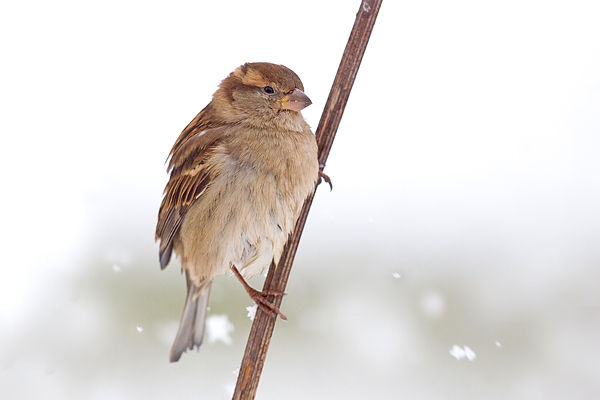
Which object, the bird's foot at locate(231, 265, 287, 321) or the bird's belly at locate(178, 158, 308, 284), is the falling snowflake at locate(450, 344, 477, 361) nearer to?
the bird's belly at locate(178, 158, 308, 284)

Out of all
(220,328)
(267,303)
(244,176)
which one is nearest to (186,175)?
(244,176)

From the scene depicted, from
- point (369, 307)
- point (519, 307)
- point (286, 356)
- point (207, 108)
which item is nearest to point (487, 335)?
point (519, 307)

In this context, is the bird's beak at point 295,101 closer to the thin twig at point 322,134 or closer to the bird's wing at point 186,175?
the thin twig at point 322,134

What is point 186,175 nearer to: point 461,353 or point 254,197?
point 254,197

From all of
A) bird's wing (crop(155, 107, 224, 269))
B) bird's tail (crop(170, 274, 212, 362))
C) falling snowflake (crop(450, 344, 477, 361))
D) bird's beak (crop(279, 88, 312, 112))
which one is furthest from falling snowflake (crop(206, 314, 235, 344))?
bird's beak (crop(279, 88, 312, 112))

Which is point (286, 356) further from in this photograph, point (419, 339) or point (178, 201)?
point (178, 201)

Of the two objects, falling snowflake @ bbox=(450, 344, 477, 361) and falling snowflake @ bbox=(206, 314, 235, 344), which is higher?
falling snowflake @ bbox=(450, 344, 477, 361)
